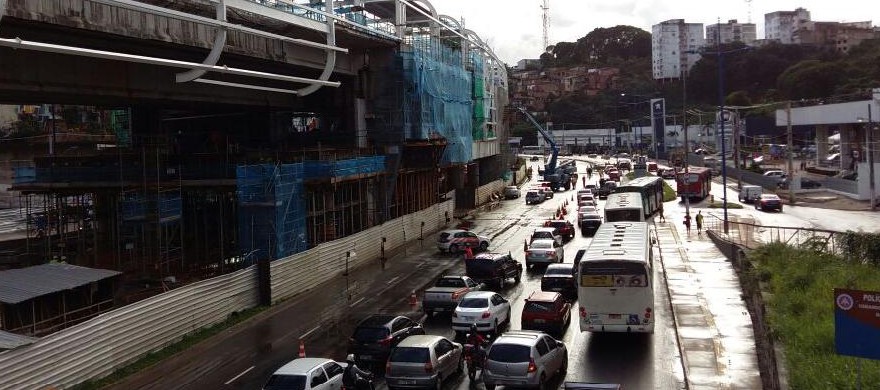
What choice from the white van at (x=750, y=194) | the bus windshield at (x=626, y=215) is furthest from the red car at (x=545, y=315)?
the white van at (x=750, y=194)

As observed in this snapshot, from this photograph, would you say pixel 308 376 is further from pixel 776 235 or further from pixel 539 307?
pixel 776 235

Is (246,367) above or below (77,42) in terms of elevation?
below

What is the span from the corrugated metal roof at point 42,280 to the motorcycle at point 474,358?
12.2 m

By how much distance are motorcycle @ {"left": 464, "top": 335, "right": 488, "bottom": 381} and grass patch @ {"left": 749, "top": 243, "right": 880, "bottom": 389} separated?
6.47 m

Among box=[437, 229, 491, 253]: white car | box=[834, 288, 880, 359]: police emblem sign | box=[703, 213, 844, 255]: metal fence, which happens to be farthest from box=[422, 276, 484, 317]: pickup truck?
box=[834, 288, 880, 359]: police emblem sign

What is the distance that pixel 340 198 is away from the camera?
4184 cm

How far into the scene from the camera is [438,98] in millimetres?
54094

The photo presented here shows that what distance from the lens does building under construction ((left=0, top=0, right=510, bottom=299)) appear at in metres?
33.1

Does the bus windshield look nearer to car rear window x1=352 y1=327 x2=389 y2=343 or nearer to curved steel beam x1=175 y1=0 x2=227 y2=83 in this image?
curved steel beam x1=175 y1=0 x2=227 y2=83

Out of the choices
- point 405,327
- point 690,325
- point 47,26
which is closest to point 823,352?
point 690,325

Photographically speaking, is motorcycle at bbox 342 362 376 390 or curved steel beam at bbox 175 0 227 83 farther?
curved steel beam at bbox 175 0 227 83

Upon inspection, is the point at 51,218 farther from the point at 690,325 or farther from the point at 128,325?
the point at 690,325

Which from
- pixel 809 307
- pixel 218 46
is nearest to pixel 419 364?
pixel 809 307

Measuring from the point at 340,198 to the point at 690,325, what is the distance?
2351 cm
